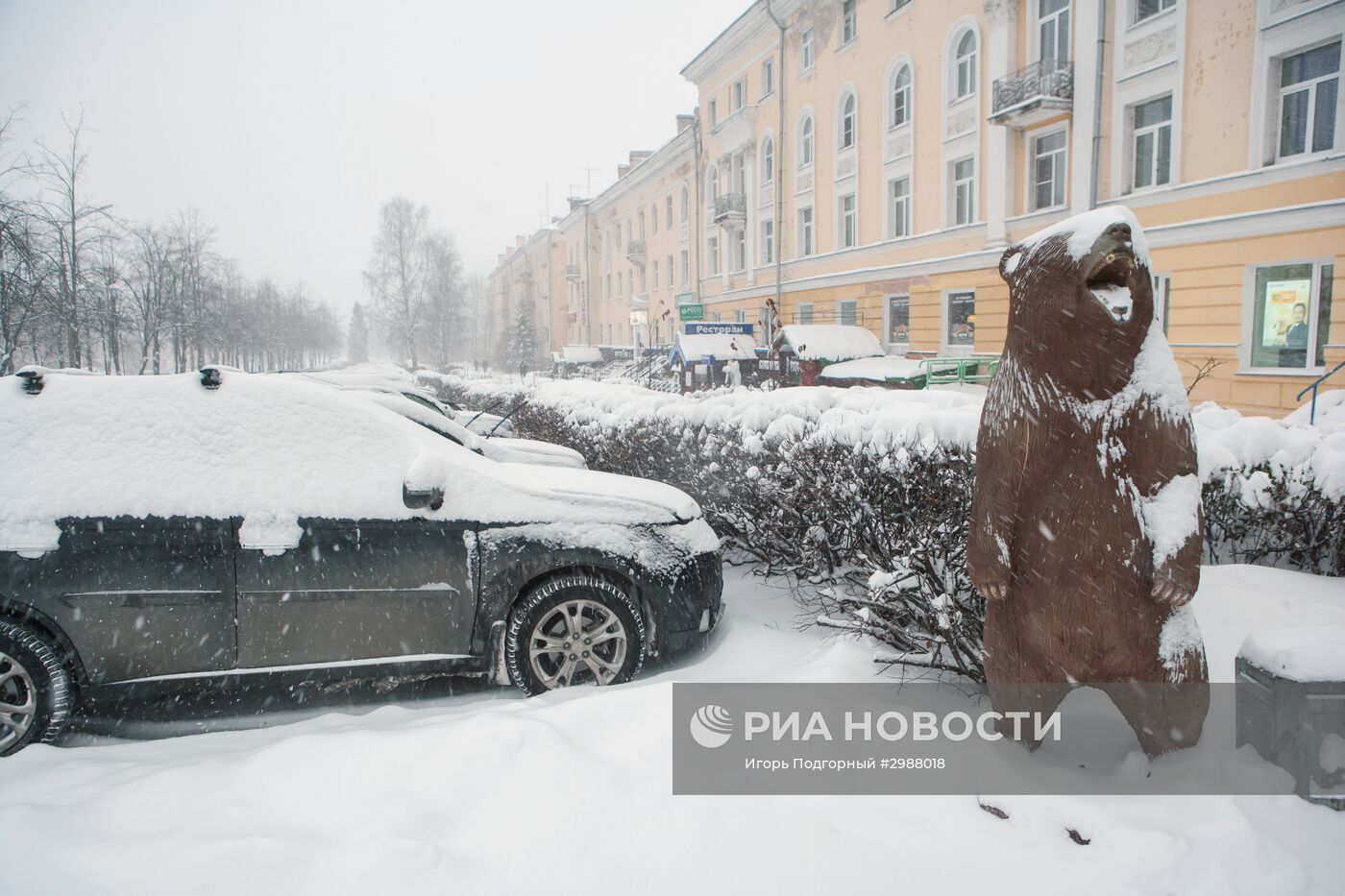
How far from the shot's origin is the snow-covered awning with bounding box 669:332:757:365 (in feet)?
75.2

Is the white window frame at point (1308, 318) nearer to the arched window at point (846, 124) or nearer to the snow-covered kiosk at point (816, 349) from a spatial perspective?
the snow-covered kiosk at point (816, 349)

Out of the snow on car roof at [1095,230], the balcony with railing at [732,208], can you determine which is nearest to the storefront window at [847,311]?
the balcony with railing at [732,208]

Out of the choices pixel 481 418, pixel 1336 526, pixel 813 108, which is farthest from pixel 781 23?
pixel 1336 526

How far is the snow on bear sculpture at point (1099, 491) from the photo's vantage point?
2168mm

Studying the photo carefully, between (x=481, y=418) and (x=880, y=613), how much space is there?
27.9ft

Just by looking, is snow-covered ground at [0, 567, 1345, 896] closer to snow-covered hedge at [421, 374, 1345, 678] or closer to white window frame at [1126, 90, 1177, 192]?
snow-covered hedge at [421, 374, 1345, 678]

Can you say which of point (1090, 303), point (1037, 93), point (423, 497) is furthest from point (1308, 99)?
point (423, 497)

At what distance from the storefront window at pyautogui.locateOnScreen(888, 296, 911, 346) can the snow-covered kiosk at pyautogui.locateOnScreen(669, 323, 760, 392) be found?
4.26 metres

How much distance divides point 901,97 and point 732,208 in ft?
35.1

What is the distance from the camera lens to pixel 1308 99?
12500 mm

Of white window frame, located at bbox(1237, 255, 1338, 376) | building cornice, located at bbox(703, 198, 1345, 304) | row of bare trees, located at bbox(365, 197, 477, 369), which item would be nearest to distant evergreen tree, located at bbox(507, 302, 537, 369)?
row of bare trees, located at bbox(365, 197, 477, 369)

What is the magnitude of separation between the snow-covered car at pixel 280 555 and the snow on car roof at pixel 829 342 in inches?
698

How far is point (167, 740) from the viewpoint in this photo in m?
3.13

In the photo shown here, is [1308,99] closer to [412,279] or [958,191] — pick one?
[958,191]
